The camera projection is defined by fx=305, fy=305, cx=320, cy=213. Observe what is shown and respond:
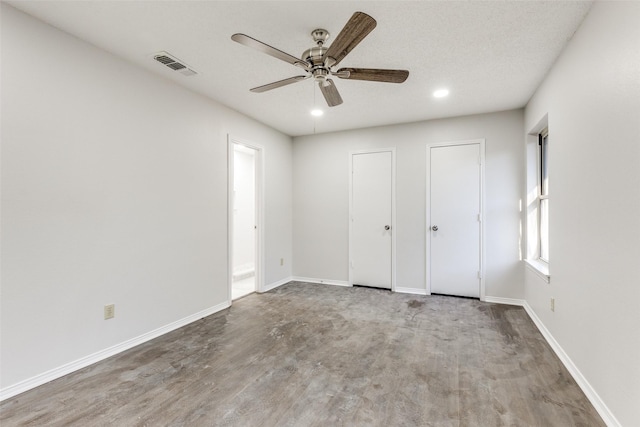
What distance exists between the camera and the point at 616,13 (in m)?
1.66

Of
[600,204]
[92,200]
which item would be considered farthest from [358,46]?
[92,200]

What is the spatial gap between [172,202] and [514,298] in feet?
13.9

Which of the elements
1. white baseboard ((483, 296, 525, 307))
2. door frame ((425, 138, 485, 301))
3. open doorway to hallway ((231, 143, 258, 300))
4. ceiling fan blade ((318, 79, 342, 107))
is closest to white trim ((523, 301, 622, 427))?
white baseboard ((483, 296, 525, 307))

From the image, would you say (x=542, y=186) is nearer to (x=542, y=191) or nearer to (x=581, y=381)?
(x=542, y=191)

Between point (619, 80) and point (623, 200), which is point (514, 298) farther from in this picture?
point (619, 80)

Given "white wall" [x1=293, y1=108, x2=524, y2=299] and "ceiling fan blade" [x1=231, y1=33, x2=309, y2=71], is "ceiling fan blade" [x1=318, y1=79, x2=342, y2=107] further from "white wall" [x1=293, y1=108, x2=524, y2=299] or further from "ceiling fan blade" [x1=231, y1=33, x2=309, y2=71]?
"white wall" [x1=293, y1=108, x2=524, y2=299]

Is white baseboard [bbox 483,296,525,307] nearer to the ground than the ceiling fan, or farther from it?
nearer to the ground

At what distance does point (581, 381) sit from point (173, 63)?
397 centimetres

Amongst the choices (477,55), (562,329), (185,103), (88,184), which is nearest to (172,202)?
(88,184)

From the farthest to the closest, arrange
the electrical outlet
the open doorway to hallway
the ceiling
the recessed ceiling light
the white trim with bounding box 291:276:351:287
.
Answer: the open doorway to hallway < the white trim with bounding box 291:276:351:287 < the recessed ceiling light < the electrical outlet < the ceiling

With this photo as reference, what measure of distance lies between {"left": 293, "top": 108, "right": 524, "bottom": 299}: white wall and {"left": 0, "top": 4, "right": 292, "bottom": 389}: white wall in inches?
73.6

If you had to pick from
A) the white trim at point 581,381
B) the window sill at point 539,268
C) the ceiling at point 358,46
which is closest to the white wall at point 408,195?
the window sill at point 539,268

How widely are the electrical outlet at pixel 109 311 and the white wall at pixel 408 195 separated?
2996mm

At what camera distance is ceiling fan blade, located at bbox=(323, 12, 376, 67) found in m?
1.60
